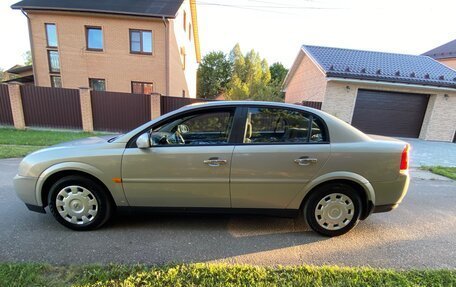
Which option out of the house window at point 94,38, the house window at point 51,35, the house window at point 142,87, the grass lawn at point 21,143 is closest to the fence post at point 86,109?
the grass lawn at point 21,143

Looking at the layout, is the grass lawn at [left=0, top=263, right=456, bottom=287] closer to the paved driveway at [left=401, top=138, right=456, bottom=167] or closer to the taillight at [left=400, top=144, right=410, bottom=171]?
the taillight at [left=400, top=144, right=410, bottom=171]

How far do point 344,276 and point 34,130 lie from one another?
12674 mm

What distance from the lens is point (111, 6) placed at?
13.2 metres

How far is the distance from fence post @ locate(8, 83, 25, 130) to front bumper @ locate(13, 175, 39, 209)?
10.0 m

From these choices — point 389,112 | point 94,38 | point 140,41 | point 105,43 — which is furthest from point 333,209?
point 94,38

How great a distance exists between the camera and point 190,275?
6.89ft

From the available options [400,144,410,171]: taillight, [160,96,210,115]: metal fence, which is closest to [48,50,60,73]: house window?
[160,96,210,115]: metal fence

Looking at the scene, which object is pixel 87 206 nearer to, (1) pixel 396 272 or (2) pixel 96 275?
(2) pixel 96 275

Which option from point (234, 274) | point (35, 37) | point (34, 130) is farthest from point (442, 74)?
point (35, 37)

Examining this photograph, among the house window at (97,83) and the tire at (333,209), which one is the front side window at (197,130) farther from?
the house window at (97,83)

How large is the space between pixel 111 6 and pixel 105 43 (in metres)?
2.10

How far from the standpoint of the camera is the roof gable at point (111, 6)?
12672 millimetres

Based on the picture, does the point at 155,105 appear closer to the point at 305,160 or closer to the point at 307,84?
the point at 305,160

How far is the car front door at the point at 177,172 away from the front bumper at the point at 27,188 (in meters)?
1.09
